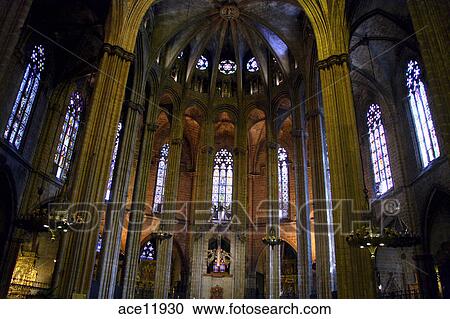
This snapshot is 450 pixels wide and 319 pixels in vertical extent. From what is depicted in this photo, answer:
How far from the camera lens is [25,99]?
63.6 ft

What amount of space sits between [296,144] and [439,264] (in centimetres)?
979

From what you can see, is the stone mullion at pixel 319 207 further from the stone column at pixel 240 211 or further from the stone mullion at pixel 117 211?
the stone mullion at pixel 117 211

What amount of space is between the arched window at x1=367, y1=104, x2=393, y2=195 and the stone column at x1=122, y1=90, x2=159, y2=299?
1425cm

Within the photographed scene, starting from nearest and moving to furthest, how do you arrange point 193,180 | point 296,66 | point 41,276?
point 41,276
point 296,66
point 193,180

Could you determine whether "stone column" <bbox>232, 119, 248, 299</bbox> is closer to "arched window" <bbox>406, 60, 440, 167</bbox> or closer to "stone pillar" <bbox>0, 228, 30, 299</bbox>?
"arched window" <bbox>406, 60, 440, 167</bbox>

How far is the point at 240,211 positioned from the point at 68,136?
1209cm

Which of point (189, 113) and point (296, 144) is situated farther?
point (189, 113)

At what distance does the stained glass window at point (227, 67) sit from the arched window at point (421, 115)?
12287mm

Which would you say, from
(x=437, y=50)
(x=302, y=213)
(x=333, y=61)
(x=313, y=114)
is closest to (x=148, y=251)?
(x=302, y=213)

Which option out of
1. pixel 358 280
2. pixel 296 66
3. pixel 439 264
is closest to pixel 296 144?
pixel 296 66

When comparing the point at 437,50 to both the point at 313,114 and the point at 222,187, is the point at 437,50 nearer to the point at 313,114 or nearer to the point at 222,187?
the point at 313,114

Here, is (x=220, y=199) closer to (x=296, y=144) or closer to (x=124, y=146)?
(x=296, y=144)

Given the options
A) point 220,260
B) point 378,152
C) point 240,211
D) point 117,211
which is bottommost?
point 220,260

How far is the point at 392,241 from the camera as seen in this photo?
36.7 feet
